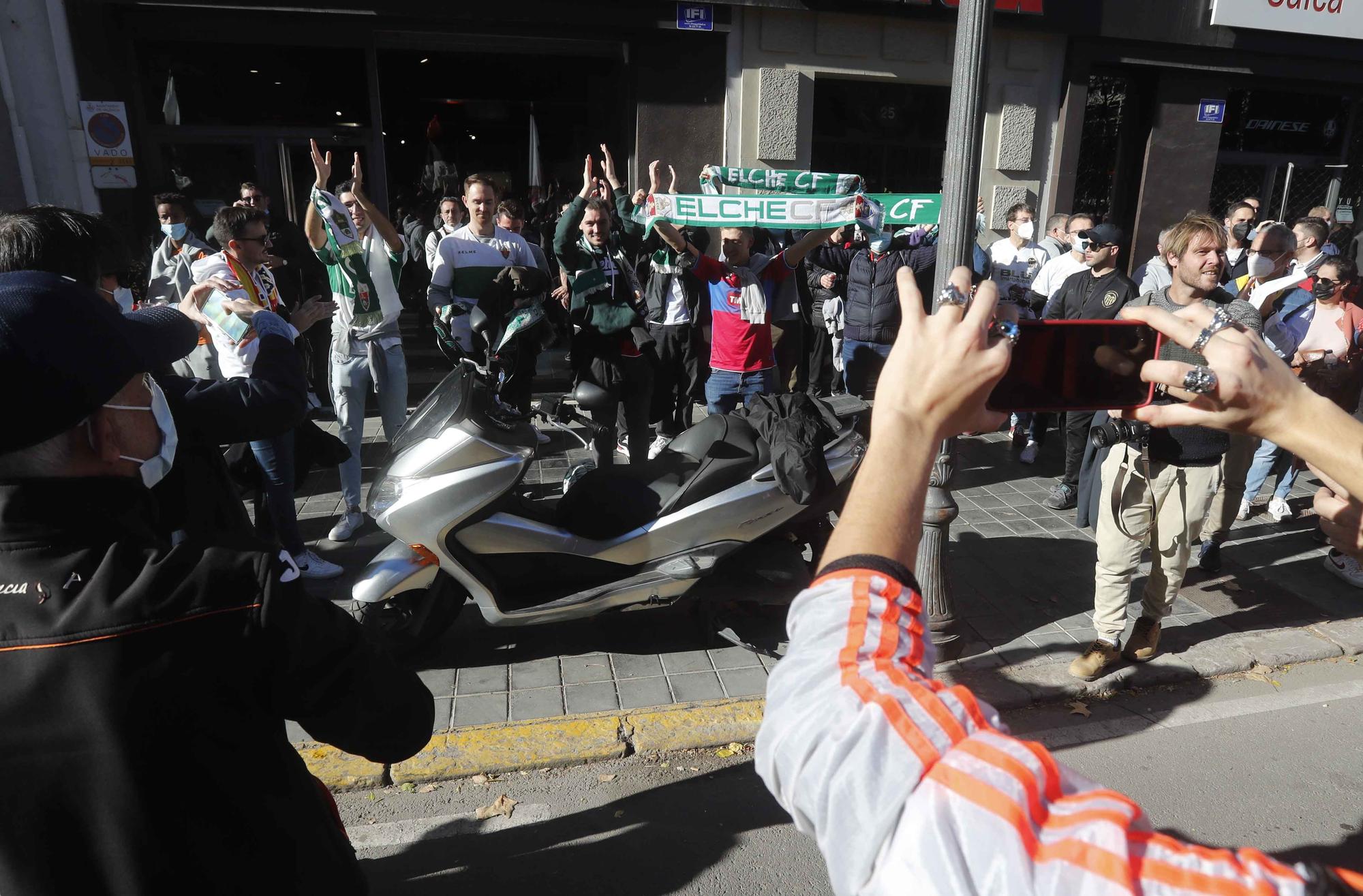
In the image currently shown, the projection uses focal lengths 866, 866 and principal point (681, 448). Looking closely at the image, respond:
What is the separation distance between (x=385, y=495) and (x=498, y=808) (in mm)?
1334

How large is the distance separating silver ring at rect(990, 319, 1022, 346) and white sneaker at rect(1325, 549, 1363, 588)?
502 cm

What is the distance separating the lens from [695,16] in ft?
27.8

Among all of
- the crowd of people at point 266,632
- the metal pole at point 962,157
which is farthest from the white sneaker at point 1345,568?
the crowd of people at point 266,632

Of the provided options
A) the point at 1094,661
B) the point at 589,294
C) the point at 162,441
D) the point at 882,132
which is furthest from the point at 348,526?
the point at 882,132

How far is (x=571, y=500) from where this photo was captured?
3.98 m

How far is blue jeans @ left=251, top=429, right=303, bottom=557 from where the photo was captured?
4.54 metres

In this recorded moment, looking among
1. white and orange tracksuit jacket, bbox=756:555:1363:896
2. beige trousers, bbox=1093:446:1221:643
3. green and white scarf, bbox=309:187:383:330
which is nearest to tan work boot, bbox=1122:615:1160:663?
beige trousers, bbox=1093:446:1221:643

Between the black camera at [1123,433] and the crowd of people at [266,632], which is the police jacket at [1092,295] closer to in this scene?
the black camera at [1123,433]

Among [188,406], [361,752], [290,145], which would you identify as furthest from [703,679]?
[290,145]

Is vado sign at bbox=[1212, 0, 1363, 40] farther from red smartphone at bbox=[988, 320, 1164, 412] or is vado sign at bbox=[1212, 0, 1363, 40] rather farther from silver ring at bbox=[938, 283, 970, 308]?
silver ring at bbox=[938, 283, 970, 308]

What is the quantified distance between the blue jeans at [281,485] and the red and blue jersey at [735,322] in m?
2.78

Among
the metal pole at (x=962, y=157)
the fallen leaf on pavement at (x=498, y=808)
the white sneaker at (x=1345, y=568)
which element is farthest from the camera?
the white sneaker at (x=1345, y=568)

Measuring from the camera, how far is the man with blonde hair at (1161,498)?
12.1 feet

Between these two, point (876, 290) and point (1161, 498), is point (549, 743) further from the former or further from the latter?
point (876, 290)
